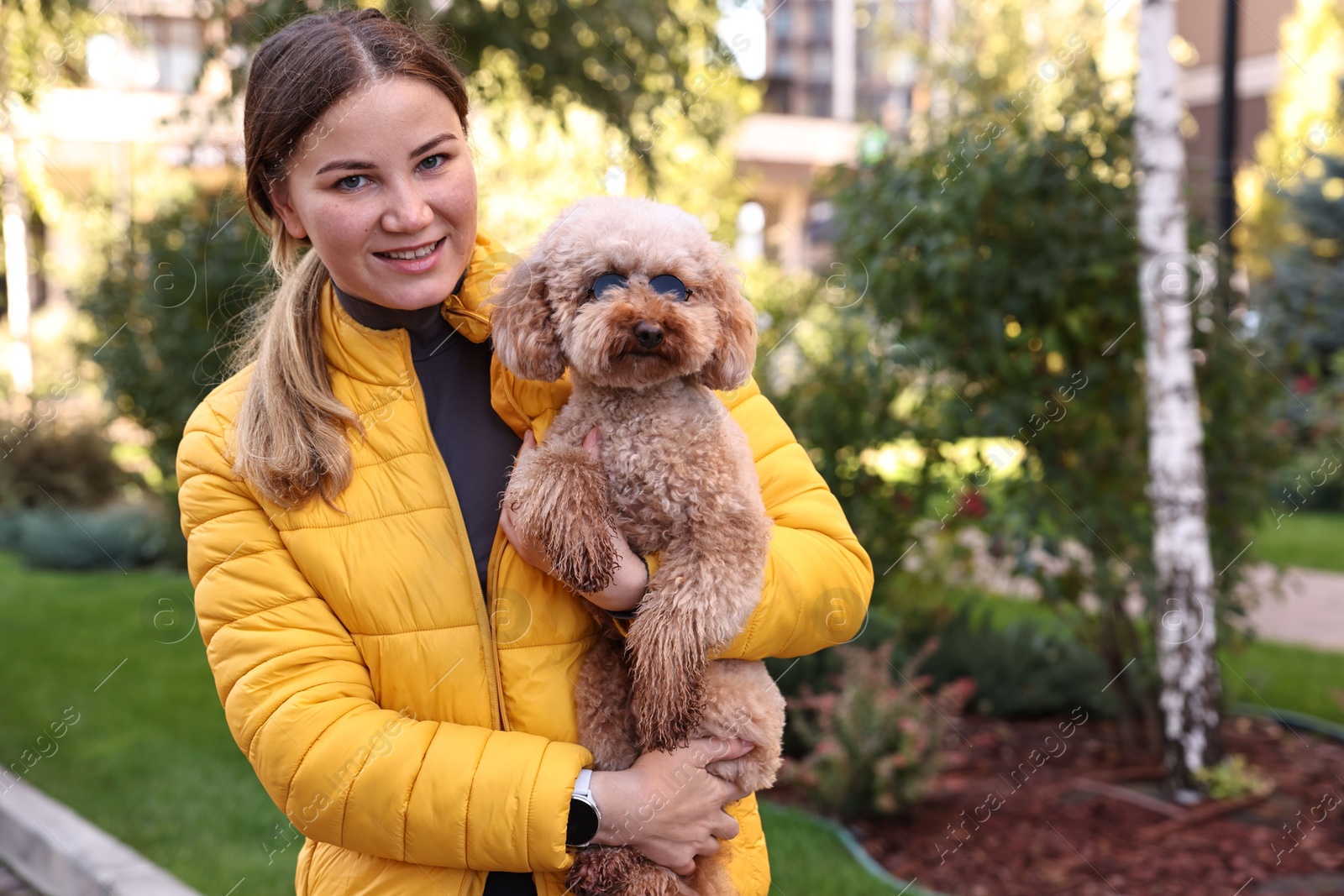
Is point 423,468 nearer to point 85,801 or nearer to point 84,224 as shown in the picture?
point 85,801

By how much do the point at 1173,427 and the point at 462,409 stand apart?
3971 mm

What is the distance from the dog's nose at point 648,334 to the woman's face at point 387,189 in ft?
1.24

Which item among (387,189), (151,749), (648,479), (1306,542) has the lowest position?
(1306,542)

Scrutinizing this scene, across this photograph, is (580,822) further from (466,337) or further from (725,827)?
(466,337)

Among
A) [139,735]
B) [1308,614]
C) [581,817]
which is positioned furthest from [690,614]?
[1308,614]

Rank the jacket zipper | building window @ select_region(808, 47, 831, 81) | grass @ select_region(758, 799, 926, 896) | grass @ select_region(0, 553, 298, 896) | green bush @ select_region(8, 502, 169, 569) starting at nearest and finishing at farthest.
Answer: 1. the jacket zipper
2. grass @ select_region(758, 799, 926, 896)
3. grass @ select_region(0, 553, 298, 896)
4. green bush @ select_region(8, 502, 169, 569)
5. building window @ select_region(808, 47, 831, 81)

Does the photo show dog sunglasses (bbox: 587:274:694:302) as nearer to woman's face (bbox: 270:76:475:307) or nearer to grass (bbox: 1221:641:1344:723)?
woman's face (bbox: 270:76:475:307)

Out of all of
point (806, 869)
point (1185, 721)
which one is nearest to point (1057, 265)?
point (1185, 721)

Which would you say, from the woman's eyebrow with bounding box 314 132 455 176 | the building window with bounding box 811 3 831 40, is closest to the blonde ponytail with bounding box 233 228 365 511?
the woman's eyebrow with bounding box 314 132 455 176

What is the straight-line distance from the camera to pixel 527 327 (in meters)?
1.75

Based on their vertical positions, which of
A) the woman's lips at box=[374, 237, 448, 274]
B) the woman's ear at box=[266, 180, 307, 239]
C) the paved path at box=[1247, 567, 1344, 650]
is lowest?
the paved path at box=[1247, 567, 1344, 650]

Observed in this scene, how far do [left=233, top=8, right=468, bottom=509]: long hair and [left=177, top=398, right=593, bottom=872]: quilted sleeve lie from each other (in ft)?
0.31

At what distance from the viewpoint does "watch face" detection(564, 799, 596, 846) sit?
5.58ft

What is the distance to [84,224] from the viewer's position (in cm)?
1132
